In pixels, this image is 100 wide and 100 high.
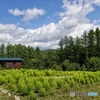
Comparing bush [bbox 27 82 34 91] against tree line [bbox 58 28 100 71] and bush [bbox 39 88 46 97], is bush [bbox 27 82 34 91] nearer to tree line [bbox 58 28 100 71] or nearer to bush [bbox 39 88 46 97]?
bush [bbox 39 88 46 97]

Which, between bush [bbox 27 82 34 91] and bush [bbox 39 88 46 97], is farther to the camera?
bush [bbox 27 82 34 91]

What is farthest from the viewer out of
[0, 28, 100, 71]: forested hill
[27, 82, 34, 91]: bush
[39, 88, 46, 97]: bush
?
[0, 28, 100, 71]: forested hill

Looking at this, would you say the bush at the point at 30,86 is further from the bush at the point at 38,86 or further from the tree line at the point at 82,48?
the tree line at the point at 82,48

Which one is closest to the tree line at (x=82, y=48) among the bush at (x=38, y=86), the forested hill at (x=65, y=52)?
the forested hill at (x=65, y=52)

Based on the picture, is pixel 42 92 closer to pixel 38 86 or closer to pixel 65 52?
pixel 38 86

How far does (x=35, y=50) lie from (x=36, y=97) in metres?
81.4

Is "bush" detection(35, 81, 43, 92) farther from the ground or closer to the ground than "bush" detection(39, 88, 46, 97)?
farther from the ground

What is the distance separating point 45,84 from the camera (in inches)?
445

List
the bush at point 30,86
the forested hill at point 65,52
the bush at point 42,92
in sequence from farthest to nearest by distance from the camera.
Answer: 1. the forested hill at point 65,52
2. the bush at point 30,86
3. the bush at point 42,92

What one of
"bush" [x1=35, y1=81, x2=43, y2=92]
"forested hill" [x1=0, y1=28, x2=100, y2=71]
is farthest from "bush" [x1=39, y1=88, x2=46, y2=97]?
"forested hill" [x1=0, y1=28, x2=100, y2=71]

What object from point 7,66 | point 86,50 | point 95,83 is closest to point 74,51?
point 86,50

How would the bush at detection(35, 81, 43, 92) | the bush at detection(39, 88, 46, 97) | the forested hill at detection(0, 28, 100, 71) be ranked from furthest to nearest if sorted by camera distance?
the forested hill at detection(0, 28, 100, 71), the bush at detection(35, 81, 43, 92), the bush at detection(39, 88, 46, 97)

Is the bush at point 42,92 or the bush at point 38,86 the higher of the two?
the bush at point 38,86

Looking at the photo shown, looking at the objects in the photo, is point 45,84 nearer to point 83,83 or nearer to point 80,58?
point 83,83
